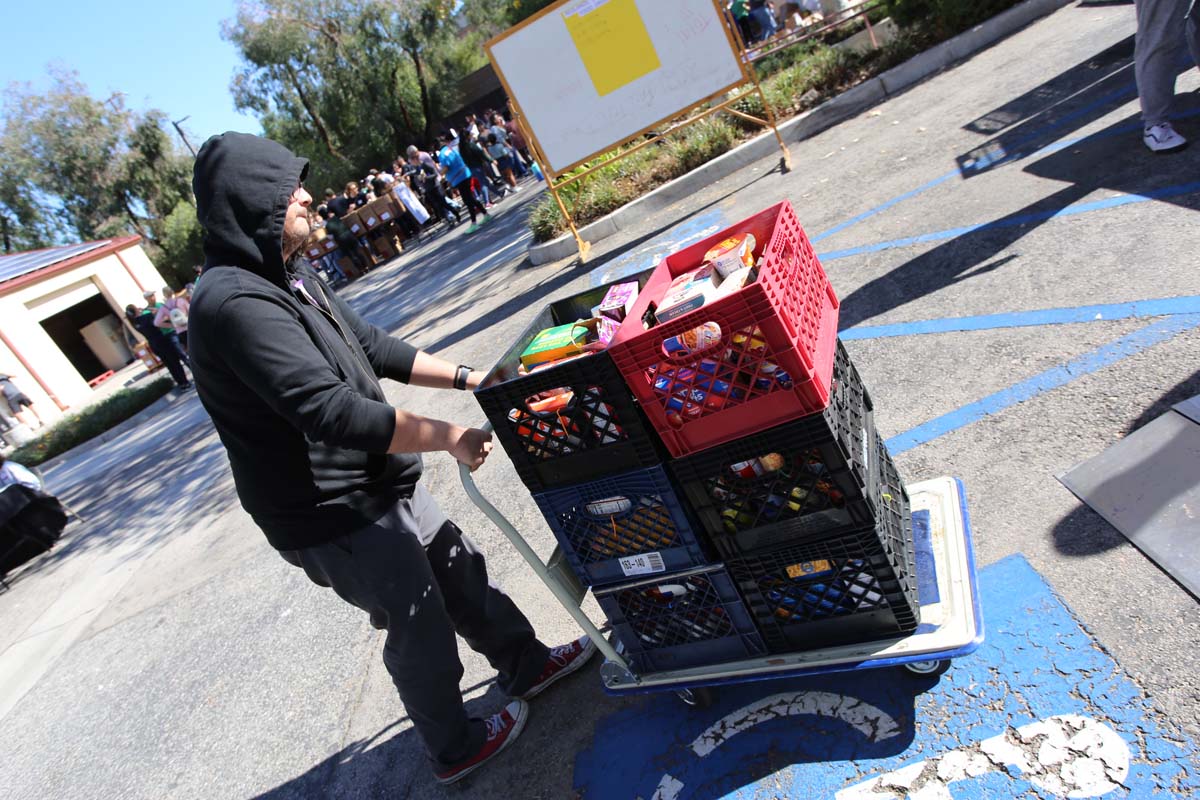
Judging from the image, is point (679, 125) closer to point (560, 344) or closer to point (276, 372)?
point (560, 344)

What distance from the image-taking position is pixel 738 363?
2152mm

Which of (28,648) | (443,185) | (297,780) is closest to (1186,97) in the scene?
(297,780)

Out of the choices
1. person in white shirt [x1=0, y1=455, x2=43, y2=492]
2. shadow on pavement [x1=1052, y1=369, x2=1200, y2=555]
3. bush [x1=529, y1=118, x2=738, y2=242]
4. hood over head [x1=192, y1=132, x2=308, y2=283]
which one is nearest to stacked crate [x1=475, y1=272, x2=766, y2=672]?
hood over head [x1=192, y1=132, x2=308, y2=283]

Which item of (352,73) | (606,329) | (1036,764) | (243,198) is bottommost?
(1036,764)

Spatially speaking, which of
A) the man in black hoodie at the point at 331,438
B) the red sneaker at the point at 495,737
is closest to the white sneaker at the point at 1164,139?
the man in black hoodie at the point at 331,438

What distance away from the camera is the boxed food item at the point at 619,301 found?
2.67 meters

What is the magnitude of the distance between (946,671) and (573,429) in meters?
1.58

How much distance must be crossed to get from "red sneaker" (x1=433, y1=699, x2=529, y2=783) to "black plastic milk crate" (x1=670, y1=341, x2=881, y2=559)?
4.79 ft

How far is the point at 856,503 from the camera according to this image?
7.41 ft

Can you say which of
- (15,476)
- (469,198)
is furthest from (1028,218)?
(469,198)

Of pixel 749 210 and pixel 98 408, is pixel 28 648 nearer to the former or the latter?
pixel 749 210

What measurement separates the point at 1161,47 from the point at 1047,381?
2.93 metres

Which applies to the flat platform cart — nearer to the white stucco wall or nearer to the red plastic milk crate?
the red plastic milk crate

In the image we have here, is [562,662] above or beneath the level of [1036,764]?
above
